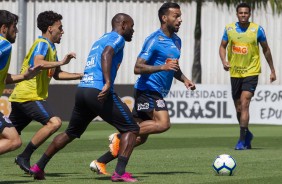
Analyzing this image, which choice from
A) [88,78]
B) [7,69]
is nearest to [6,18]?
[7,69]

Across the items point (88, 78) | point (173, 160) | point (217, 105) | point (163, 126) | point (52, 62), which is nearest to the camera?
point (88, 78)

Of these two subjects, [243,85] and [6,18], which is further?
[243,85]

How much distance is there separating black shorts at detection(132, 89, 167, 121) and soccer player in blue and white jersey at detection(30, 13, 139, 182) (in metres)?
1.36

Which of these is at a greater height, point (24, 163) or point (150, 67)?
point (150, 67)

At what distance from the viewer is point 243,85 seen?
17750mm

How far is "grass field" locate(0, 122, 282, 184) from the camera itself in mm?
11984

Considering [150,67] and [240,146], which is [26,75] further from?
[240,146]

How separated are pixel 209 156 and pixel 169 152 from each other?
1.13m

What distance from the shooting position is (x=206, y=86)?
91.7ft

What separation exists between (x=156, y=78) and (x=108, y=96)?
183 cm

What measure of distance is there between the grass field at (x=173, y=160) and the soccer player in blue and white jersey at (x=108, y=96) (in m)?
0.44

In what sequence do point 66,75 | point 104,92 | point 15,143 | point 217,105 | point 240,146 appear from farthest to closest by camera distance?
point 217,105 → point 240,146 → point 66,75 → point 104,92 → point 15,143

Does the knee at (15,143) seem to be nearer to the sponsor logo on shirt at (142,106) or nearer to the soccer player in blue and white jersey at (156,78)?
the soccer player in blue and white jersey at (156,78)

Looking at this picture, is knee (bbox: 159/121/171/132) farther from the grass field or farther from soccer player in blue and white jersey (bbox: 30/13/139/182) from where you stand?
soccer player in blue and white jersey (bbox: 30/13/139/182)
